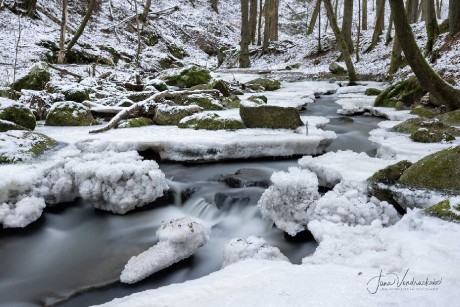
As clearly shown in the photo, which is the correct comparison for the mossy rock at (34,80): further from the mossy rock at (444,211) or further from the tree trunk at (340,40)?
the mossy rock at (444,211)

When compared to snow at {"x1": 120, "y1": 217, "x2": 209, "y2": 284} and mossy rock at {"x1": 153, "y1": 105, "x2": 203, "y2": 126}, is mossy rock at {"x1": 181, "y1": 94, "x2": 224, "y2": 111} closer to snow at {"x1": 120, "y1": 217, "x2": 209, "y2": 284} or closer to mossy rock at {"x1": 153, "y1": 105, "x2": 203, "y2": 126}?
mossy rock at {"x1": 153, "y1": 105, "x2": 203, "y2": 126}

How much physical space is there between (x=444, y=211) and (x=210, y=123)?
4.41m

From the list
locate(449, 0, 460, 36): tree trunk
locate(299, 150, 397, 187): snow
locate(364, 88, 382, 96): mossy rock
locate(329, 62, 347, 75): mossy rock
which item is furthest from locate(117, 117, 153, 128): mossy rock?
locate(329, 62, 347, 75): mossy rock

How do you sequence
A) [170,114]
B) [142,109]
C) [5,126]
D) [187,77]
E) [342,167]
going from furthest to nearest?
[187,77]
[142,109]
[170,114]
[5,126]
[342,167]

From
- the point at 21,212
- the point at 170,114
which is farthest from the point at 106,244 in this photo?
the point at 170,114

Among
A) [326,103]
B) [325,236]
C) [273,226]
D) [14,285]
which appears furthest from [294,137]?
[326,103]

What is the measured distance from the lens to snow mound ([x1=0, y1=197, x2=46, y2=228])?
12.1 feet

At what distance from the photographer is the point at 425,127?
5.97 metres

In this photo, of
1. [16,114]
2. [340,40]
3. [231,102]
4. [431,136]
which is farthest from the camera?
[340,40]

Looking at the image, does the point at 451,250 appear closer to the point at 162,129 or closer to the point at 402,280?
the point at 402,280

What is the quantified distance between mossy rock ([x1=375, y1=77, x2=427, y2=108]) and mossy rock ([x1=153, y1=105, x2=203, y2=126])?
5.55 metres

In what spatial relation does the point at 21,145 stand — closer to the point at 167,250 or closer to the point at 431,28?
the point at 167,250

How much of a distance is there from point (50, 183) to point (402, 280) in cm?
380

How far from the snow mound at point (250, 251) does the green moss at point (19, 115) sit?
4801 millimetres
